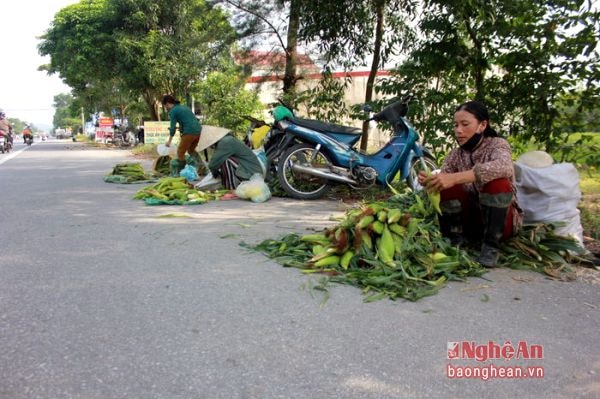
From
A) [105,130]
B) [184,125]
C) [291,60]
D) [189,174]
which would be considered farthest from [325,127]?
[105,130]

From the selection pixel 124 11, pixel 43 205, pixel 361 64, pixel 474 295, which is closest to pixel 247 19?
pixel 361 64

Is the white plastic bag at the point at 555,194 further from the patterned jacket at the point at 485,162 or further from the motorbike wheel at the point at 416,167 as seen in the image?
the motorbike wheel at the point at 416,167

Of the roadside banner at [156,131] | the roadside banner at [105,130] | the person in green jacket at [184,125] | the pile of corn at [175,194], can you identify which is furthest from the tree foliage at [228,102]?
the roadside banner at [105,130]

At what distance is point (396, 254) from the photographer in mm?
3475

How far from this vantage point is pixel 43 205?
250 inches

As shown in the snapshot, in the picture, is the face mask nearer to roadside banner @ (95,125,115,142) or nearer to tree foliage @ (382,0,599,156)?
tree foliage @ (382,0,599,156)

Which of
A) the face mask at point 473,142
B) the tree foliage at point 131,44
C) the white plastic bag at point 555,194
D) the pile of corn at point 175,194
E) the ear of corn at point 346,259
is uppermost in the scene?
the tree foliage at point 131,44

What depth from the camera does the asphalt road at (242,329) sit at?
2.05 m

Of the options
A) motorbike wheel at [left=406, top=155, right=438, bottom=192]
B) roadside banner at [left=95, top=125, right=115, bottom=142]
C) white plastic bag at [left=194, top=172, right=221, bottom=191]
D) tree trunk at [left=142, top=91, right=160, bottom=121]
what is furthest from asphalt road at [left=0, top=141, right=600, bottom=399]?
roadside banner at [left=95, top=125, right=115, bottom=142]

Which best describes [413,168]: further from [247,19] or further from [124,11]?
[124,11]

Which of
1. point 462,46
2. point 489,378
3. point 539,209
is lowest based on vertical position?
point 489,378

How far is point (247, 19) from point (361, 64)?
2.69 metres

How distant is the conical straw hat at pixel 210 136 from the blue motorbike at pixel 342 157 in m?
1.01

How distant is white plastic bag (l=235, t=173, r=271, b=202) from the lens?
21.4 feet
